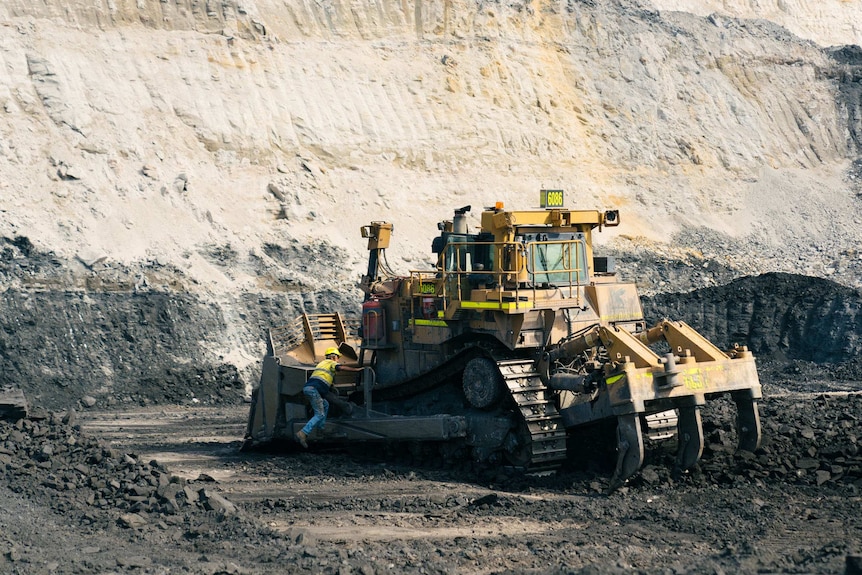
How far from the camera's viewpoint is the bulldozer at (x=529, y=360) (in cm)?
1220

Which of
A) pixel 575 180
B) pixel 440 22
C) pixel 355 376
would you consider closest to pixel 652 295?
pixel 575 180

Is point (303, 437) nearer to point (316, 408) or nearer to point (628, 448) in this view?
point (316, 408)

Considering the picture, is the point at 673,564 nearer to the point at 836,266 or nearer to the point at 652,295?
the point at 652,295

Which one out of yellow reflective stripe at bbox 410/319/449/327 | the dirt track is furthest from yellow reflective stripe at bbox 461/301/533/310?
the dirt track

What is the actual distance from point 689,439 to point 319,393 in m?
4.79

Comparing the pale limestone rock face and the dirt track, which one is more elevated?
the pale limestone rock face

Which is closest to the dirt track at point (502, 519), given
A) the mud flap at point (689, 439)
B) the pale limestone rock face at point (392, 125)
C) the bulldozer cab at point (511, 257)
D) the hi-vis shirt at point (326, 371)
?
the mud flap at point (689, 439)

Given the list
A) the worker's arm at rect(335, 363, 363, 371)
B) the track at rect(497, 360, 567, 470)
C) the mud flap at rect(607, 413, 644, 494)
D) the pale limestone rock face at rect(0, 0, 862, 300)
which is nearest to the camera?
the mud flap at rect(607, 413, 644, 494)

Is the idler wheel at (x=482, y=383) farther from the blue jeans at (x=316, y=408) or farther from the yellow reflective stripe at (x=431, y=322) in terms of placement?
the blue jeans at (x=316, y=408)

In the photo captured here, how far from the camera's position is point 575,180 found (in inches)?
1331

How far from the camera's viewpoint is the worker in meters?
14.7

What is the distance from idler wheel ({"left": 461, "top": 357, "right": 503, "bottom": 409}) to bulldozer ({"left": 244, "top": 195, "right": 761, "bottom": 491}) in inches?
0.6

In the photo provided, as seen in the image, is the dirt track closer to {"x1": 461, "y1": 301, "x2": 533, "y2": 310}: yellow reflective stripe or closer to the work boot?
the work boot

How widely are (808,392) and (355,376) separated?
367 inches
